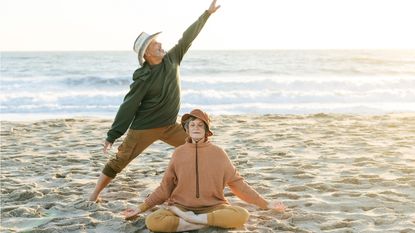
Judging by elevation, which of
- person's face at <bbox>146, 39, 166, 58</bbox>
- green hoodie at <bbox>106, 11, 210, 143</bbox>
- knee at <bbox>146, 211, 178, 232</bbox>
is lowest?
knee at <bbox>146, 211, 178, 232</bbox>

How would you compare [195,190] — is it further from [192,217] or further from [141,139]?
[141,139]

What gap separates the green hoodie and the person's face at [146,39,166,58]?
0.10 metres

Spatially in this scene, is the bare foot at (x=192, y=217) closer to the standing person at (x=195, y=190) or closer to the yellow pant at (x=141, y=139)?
the standing person at (x=195, y=190)

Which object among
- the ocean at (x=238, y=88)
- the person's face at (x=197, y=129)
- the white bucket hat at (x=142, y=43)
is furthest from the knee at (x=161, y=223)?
the ocean at (x=238, y=88)

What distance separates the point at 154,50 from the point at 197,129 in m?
0.93

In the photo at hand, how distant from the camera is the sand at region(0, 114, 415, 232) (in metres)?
4.59

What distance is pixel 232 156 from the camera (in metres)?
7.43

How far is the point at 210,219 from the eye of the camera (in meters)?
4.13

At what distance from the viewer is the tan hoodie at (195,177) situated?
4227mm

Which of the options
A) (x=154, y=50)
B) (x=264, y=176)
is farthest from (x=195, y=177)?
(x=264, y=176)

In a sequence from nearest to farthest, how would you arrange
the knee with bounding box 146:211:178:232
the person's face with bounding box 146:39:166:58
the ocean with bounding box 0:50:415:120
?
the knee with bounding box 146:211:178:232 → the person's face with bounding box 146:39:166:58 → the ocean with bounding box 0:50:415:120

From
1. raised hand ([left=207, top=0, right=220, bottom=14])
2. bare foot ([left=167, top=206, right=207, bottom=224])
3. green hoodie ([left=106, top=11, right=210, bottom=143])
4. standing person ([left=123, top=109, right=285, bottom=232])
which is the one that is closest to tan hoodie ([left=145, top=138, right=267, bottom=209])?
standing person ([left=123, top=109, right=285, bottom=232])

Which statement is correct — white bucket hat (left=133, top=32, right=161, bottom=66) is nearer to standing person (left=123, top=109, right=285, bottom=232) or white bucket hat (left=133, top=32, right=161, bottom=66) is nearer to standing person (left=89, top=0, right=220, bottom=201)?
standing person (left=89, top=0, right=220, bottom=201)

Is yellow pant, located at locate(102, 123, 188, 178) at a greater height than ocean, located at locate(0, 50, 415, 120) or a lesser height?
lesser
